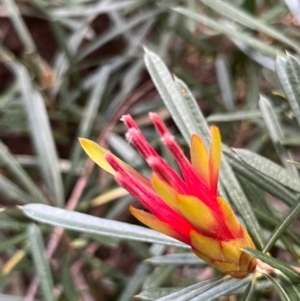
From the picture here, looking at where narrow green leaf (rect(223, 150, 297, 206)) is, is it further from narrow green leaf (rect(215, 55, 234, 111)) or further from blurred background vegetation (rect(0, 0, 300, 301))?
narrow green leaf (rect(215, 55, 234, 111))

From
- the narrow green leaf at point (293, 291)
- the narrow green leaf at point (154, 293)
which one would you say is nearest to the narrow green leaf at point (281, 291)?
the narrow green leaf at point (293, 291)

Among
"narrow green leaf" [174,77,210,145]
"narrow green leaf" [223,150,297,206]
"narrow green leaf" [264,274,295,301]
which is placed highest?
"narrow green leaf" [174,77,210,145]

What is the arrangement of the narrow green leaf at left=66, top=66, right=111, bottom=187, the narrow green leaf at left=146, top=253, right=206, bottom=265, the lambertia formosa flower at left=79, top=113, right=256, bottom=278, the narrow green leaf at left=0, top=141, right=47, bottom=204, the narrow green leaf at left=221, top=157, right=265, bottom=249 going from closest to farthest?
the lambertia formosa flower at left=79, top=113, right=256, bottom=278 < the narrow green leaf at left=221, top=157, right=265, bottom=249 < the narrow green leaf at left=146, top=253, right=206, bottom=265 < the narrow green leaf at left=0, top=141, right=47, bottom=204 < the narrow green leaf at left=66, top=66, right=111, bottom=187

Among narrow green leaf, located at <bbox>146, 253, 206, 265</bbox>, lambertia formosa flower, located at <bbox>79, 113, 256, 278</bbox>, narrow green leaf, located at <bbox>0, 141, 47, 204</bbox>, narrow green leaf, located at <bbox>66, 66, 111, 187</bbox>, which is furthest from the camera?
narrow green leaf, located at <bbox>66, 66, 111, 187</bbox>

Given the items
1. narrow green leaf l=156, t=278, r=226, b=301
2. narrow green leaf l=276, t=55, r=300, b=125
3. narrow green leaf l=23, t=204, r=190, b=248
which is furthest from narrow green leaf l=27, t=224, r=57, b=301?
narrow green leaf l=276, t=55, r=300, b=125

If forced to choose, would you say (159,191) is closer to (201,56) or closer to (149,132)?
(149,132)

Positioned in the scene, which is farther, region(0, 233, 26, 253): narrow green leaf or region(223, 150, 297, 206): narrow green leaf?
region(0, 233, 26, 253): narrow green leaf

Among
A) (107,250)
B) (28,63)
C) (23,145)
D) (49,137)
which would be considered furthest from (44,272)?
(23,145)
